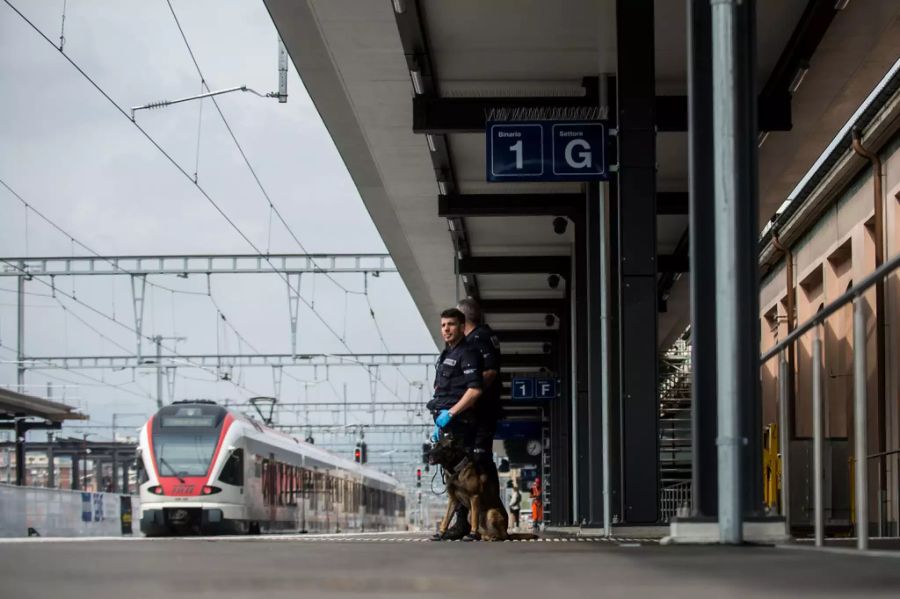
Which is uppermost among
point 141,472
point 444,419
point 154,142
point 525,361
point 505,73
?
point 154,142

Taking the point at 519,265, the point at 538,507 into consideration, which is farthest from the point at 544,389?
the point at 538,507

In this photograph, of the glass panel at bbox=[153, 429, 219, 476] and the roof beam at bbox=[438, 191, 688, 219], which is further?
the glass panel at bbox=[153, 429, 219, 476]

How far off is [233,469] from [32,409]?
657cm

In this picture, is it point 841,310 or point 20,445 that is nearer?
point 841,310

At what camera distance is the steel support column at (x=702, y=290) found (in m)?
7.75

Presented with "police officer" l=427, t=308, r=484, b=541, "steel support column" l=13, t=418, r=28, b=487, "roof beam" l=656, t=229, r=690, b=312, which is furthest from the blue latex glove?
"steel support column" l=13, t=418, r=28, b=487

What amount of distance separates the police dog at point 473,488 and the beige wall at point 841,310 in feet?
7.93

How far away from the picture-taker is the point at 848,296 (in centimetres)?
678

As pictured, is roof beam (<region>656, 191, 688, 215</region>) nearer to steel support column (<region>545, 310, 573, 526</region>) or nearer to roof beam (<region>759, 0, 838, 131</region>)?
roof beam (<region>759, 0, 838, 131</region>)

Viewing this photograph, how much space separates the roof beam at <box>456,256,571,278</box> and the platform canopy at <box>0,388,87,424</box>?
10.9 meters

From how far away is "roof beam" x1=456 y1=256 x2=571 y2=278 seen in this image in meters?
27.8

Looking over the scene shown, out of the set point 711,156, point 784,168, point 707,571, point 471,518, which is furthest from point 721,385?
point 784,168

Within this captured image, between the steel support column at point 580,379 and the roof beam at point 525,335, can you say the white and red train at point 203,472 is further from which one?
the steel support column at point 580,379

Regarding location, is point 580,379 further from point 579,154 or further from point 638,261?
point 638,261
